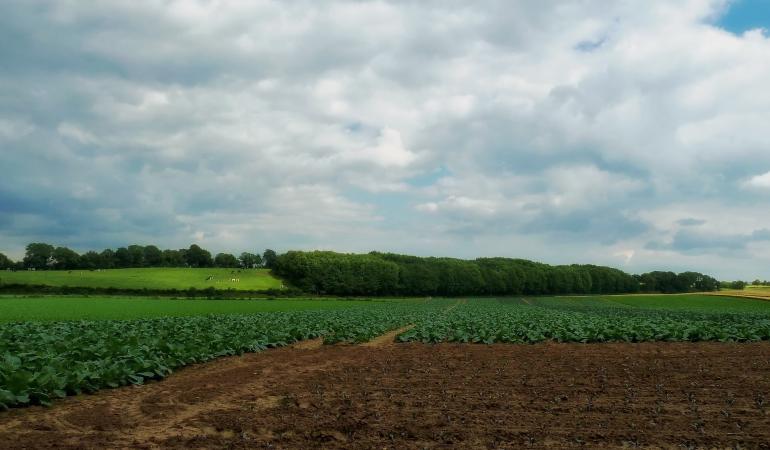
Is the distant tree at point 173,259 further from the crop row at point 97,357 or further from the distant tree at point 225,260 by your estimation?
the crop row at point 97,357

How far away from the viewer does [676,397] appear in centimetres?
1107

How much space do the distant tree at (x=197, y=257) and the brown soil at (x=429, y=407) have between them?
152524mm

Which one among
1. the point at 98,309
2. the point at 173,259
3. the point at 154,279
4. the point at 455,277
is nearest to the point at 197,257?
the point at 173,259

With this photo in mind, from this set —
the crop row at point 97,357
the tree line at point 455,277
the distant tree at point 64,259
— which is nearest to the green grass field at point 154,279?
the tree line at point 455,277

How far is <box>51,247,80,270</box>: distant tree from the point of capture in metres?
134

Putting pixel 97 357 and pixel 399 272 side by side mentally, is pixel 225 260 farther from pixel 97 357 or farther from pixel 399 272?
pixel 97 357

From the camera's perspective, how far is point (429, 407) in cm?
1039

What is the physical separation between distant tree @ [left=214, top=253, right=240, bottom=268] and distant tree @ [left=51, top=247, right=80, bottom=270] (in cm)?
3849

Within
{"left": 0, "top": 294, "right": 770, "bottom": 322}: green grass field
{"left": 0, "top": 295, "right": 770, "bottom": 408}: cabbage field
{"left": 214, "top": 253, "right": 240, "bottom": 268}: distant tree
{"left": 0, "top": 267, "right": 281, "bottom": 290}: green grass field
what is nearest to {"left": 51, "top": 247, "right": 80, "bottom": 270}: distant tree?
{"left": 0, "top": 267, "right": 281, "bottom": 290}: green grass field

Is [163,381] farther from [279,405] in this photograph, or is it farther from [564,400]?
[564,400]

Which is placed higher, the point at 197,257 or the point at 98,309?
the point at 197,257

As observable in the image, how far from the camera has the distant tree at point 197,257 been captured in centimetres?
15988

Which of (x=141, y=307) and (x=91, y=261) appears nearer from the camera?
(x=141, y=307)

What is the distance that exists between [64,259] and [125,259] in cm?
1443
